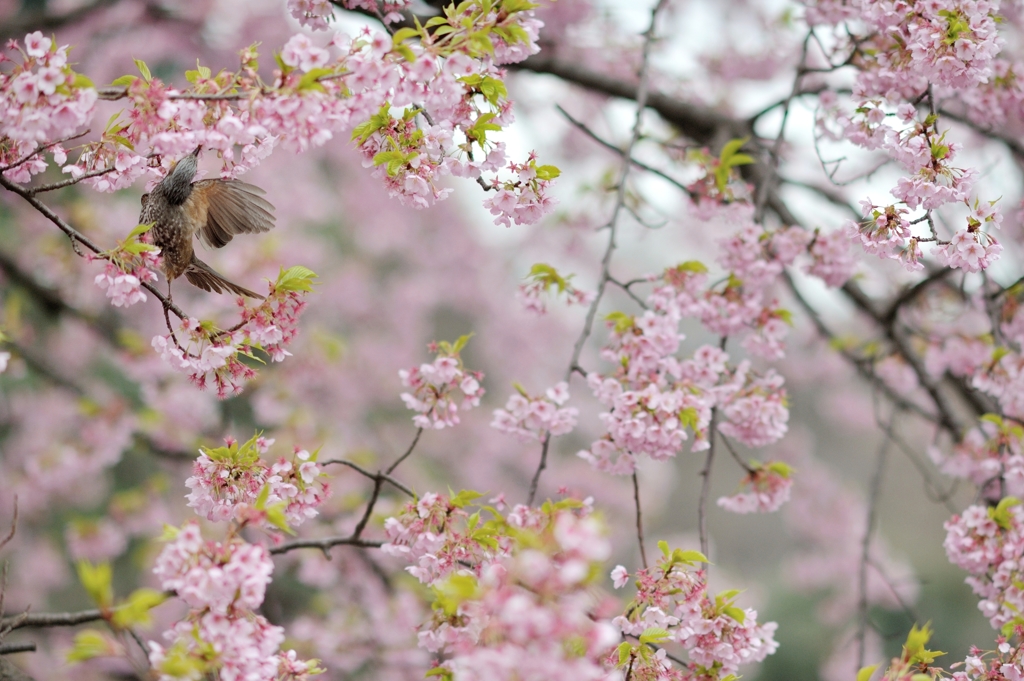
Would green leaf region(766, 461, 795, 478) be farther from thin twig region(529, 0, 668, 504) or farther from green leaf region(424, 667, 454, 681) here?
green leaf region(424, 667, 454, 681)

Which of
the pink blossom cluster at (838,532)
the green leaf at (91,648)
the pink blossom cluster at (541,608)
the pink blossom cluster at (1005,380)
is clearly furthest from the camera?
the pink blossom cluster at (838,532)

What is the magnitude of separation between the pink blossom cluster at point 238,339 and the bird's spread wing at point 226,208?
278mm

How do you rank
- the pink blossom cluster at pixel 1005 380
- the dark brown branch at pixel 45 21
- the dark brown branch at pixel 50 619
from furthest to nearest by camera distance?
the dark brown branch at pixel 45 21 < the pink blossom cluster at pixel 1005 380 < the dark brown branch at pixel 50 619

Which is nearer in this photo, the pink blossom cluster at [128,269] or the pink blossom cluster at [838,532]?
the pink blossom cluster at [128,269]

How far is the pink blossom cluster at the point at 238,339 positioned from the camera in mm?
1735

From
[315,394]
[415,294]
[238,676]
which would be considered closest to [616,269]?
[415,294]

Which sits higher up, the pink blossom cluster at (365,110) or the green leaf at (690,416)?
the pink blossom cluster at (365,110)

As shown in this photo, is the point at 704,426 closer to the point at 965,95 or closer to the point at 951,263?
the point at 951,263

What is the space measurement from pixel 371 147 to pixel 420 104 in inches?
8.0

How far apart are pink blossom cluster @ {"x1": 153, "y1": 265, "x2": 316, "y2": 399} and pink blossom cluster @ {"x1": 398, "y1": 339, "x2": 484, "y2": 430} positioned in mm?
387

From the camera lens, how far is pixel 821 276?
8.60ft

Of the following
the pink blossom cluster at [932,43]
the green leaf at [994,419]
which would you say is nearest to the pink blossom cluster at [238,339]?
the pink blossom cluster at [932,43]

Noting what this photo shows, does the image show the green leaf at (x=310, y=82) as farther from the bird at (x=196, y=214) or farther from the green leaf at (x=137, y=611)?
the green leaf at (x=137, y=611)

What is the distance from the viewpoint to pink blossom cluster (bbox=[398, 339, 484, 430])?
207cm
